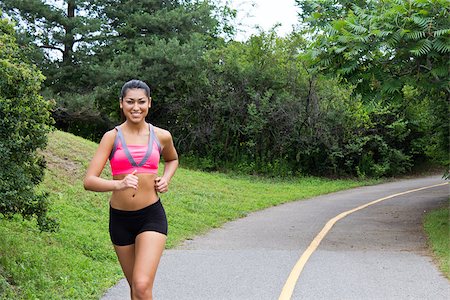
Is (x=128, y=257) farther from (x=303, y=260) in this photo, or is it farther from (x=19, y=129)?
(x=303, y=260)

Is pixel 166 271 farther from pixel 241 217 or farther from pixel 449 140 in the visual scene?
pixel 449 140

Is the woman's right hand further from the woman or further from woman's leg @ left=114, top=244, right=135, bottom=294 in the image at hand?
woman's leg @ left=114, top=244, right=135, bottom=294

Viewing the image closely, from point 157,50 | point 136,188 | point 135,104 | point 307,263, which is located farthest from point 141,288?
point 157,50

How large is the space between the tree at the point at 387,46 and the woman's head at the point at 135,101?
6.46m

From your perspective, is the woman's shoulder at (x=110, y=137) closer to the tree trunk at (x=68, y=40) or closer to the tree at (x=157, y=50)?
the tree at (x=157, y=50)

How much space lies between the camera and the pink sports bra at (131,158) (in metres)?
4.26

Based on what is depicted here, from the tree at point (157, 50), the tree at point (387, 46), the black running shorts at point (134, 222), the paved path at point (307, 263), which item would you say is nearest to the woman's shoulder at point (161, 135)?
the black running shorts at point (134, 222)

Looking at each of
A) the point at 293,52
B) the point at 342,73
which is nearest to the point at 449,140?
the point at 342,73

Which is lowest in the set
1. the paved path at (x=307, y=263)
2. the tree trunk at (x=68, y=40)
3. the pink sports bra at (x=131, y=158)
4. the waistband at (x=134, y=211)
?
the paved path at (x=307, y=263)

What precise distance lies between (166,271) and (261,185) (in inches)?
641

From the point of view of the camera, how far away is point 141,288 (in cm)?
410

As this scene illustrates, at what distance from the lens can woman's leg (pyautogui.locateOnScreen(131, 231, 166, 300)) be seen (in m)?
4.12

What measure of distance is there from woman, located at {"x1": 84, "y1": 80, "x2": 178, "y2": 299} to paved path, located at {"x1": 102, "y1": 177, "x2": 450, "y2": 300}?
2658 millimetres

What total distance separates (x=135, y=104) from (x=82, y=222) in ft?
24.2
